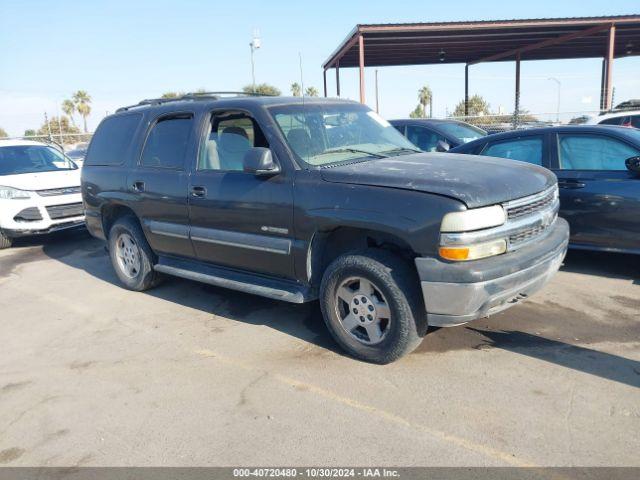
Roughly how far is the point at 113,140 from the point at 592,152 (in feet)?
17.5

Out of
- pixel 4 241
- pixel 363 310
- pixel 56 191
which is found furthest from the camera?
pixel 4 241

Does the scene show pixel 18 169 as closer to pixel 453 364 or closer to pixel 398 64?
pixel 453 364

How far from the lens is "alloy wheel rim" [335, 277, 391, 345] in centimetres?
373

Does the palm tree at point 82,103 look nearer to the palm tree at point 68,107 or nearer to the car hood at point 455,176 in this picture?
the palm tree at point 68,107

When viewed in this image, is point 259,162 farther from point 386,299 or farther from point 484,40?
point 484,40

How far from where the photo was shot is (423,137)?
31.2 feet

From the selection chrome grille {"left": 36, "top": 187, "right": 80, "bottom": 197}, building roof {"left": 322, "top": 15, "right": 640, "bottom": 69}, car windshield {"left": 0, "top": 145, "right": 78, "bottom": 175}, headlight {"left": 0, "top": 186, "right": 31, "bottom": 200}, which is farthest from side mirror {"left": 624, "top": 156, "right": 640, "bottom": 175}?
building roof {"left": 322, "top": 15, "right": 640, "bottom": 69}

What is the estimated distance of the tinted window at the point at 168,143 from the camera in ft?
16.5

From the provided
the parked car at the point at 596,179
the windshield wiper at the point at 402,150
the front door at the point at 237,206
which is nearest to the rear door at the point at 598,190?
the parked car at the point at 596,179

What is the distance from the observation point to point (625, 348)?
3889 mm

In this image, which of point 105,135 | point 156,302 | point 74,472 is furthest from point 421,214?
point 105,135

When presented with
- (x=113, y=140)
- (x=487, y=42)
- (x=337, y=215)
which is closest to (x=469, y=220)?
(x=337, y=215)

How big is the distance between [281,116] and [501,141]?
312 cm

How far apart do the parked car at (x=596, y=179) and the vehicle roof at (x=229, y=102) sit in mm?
2388
